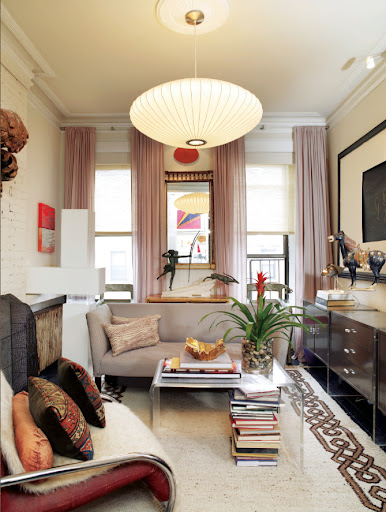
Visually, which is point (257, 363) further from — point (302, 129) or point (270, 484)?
point (302, 129)

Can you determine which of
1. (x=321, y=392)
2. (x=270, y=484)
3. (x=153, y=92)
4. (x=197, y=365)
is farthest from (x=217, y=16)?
(x=321, y=392)

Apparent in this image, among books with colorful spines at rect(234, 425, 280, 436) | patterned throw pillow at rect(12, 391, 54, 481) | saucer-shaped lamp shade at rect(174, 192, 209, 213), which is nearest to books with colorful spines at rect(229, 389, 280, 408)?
books with colorful spines at rect(234, 425, 280, 436)

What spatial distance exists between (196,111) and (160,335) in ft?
6.63

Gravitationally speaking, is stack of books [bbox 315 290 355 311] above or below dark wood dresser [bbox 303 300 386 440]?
above

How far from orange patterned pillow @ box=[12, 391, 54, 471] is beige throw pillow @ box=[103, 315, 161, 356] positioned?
1649mm

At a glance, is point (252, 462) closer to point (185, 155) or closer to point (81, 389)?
point (81, 389)

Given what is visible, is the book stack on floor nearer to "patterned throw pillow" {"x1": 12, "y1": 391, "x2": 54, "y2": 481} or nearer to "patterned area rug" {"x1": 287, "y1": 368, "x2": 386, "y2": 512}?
"patterned area rug" {"x1": 287, "y1": 368, "x2": 386, "y2": 512}

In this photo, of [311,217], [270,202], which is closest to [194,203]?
[270,202]

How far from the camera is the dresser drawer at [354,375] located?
2357 millimetres

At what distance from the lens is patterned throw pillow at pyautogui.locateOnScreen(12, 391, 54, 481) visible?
1100 millimetres

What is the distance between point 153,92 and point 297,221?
2784 millimetres

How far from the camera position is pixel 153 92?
6.98 ft

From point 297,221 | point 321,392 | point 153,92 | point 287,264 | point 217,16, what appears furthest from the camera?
point 287,264

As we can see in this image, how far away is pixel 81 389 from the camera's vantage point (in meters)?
1.46
